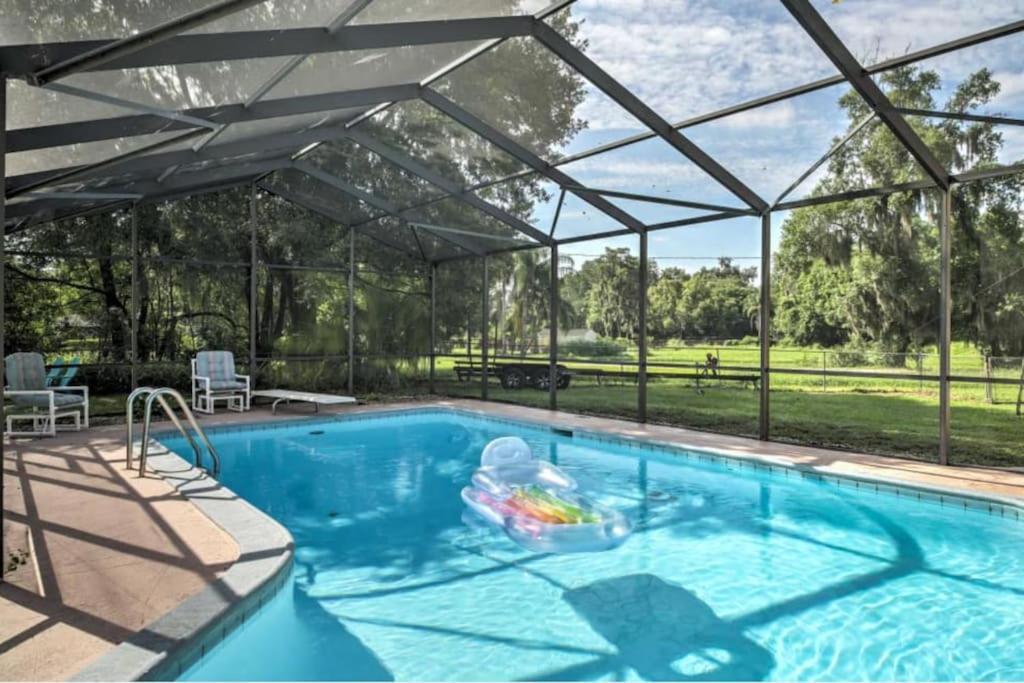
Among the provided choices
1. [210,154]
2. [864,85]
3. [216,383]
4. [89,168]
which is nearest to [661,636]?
[864,85]

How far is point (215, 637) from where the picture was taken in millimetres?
2666

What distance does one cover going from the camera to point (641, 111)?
248 inches

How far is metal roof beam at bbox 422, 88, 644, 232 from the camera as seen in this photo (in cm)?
703

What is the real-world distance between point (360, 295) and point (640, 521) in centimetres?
803

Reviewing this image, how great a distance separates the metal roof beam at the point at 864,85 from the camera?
4.58 m

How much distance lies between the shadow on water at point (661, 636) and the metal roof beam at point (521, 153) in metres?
5.31

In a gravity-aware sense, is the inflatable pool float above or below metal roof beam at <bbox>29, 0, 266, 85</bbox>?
below

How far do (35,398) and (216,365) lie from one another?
267cm

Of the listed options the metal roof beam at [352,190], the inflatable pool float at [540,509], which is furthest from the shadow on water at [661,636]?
the metal roof beam at [352,190]

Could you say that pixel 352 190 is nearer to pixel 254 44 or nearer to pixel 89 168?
pixel 89 168

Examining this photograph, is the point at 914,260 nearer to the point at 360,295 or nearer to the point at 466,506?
the point at 466,506

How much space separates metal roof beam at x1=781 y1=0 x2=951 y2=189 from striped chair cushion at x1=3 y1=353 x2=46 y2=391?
8864 millimetres

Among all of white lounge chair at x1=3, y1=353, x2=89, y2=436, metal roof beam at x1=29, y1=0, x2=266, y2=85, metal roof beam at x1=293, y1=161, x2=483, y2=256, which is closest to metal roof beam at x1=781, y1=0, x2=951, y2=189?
metal roof beam at x1=29, y1=0, x2=266, y2=85

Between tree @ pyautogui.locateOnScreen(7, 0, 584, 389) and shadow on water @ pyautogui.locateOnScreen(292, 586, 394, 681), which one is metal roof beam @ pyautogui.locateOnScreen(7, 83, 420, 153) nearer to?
tree @ pyautogui.locateOnScreen(7, 0, 584, 389)
